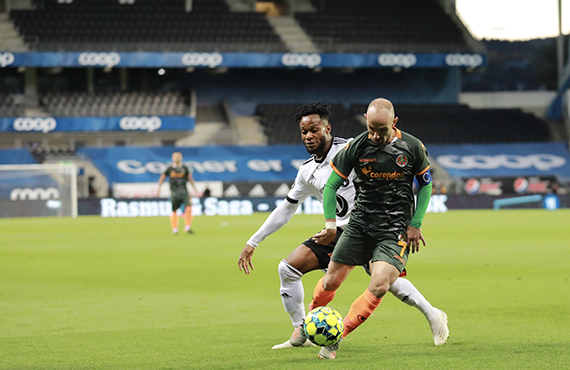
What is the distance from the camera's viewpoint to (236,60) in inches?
1682

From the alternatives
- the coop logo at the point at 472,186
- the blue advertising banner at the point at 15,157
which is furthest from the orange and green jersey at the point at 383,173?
the coop logo at the point at 472,186

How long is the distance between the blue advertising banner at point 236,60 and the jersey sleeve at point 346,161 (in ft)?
120

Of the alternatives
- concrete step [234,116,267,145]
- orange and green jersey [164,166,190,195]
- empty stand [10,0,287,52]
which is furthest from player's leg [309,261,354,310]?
empty stand [10,0,287,52]

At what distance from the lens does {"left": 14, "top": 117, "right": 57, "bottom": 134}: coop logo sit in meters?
39.2

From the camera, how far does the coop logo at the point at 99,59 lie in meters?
40.3

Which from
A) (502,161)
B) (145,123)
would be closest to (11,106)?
(145,123)

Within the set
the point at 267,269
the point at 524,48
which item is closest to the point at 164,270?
the point at 267,269

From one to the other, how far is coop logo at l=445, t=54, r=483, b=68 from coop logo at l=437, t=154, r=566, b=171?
19.1 feet

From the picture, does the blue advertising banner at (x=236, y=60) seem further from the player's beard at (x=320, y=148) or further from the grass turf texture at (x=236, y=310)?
the player's beard at (x=320, y=148)

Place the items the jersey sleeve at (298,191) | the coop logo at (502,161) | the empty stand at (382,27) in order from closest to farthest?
1. the jersey sleeve at (298,191)
2. the coop logo at (502,161)
3. the empty stand at (382,27)

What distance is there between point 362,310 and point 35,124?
3636 centimetres

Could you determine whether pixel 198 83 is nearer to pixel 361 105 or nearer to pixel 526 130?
pixel 361 105

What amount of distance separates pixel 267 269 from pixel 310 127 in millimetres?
6820

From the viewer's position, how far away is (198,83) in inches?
→ 1841
